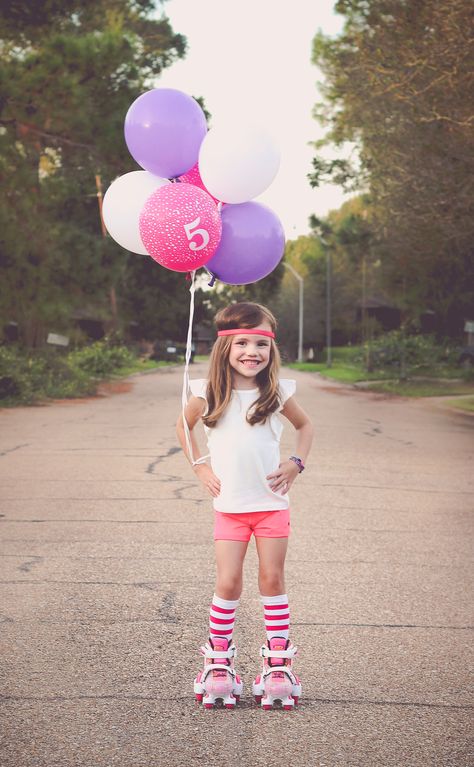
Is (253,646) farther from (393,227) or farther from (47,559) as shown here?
(393,227)

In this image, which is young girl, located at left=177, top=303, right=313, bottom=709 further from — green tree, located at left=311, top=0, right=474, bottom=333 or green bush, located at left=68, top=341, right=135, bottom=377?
green bush, located at left=68, top=341, right=135, bottom=377

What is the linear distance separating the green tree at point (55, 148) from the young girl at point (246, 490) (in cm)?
1651

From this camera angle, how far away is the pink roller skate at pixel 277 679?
3.40 m

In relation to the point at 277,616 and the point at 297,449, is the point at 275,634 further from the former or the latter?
the point at 297,449

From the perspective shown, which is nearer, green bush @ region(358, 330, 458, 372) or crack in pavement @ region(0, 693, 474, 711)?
crack in pavement @ region(0, 693, 474, 711)

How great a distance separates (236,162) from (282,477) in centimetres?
150

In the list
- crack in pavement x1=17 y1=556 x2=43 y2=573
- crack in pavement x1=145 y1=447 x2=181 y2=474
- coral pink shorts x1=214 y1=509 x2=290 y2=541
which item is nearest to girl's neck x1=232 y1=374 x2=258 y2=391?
coral pink shorts x1=214 y1=509 x2=290 y2=541

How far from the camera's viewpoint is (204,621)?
446cm

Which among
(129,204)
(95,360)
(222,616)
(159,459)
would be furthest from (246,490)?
(95,360)

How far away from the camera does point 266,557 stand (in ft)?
11.5

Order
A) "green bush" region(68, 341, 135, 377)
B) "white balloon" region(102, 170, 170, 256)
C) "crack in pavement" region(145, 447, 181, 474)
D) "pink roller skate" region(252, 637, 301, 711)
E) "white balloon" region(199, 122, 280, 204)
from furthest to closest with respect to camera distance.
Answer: "green bush" region(68, 341, 135, 377), "crack in pavement" region(145, 447, 181, 474), "white balloon" region(102, 170, 170, 256), "white balloon" region(199, 122, 280, 204), "pink roller skate" region(252, 637, 301, 711)

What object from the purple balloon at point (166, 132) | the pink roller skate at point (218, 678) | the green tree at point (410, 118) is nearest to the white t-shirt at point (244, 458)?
the pink roller skate at point (218, 678)

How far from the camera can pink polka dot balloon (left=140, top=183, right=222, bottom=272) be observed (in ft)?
13.0

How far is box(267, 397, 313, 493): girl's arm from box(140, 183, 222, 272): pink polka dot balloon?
880 millimetres
